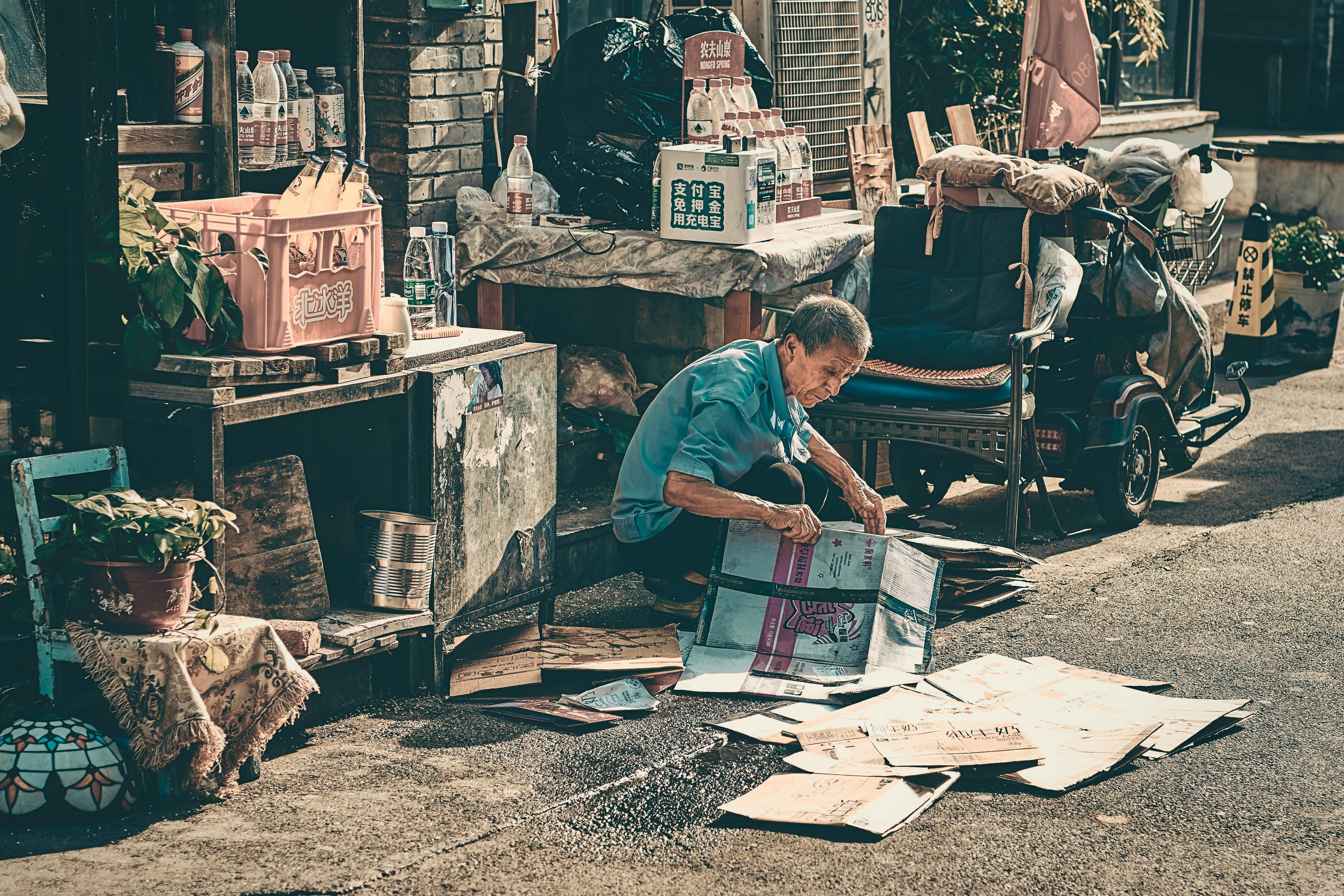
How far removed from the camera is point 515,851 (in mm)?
4008

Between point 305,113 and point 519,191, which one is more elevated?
point 305,113

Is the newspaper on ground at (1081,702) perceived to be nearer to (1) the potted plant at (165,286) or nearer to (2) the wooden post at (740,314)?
(2) the wooden post at (740,314)

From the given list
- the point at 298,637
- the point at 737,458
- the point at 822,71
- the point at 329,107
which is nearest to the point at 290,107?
the point at 329,107

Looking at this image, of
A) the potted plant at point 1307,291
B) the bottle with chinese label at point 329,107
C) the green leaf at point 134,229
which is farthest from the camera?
the potted plant at point 1307,291

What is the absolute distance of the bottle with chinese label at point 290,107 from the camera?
19.4 feet

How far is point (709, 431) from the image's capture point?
210 inches

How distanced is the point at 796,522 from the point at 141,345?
2093 mm

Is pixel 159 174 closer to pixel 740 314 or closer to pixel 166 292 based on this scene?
pixel 166 292

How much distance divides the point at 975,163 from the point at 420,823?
4226mm

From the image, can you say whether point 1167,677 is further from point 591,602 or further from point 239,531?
point 239,531

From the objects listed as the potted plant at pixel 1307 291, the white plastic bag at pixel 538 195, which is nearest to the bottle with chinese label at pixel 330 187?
the white plastic bag at pixel 538 195

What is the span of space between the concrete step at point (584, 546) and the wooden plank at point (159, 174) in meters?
1.82

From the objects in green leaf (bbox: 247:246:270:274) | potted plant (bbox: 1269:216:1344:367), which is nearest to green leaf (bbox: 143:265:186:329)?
green leaf (bbox: 247:246:270:274)

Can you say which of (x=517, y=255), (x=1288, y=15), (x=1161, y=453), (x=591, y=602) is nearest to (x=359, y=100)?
(x=517, y=255)
